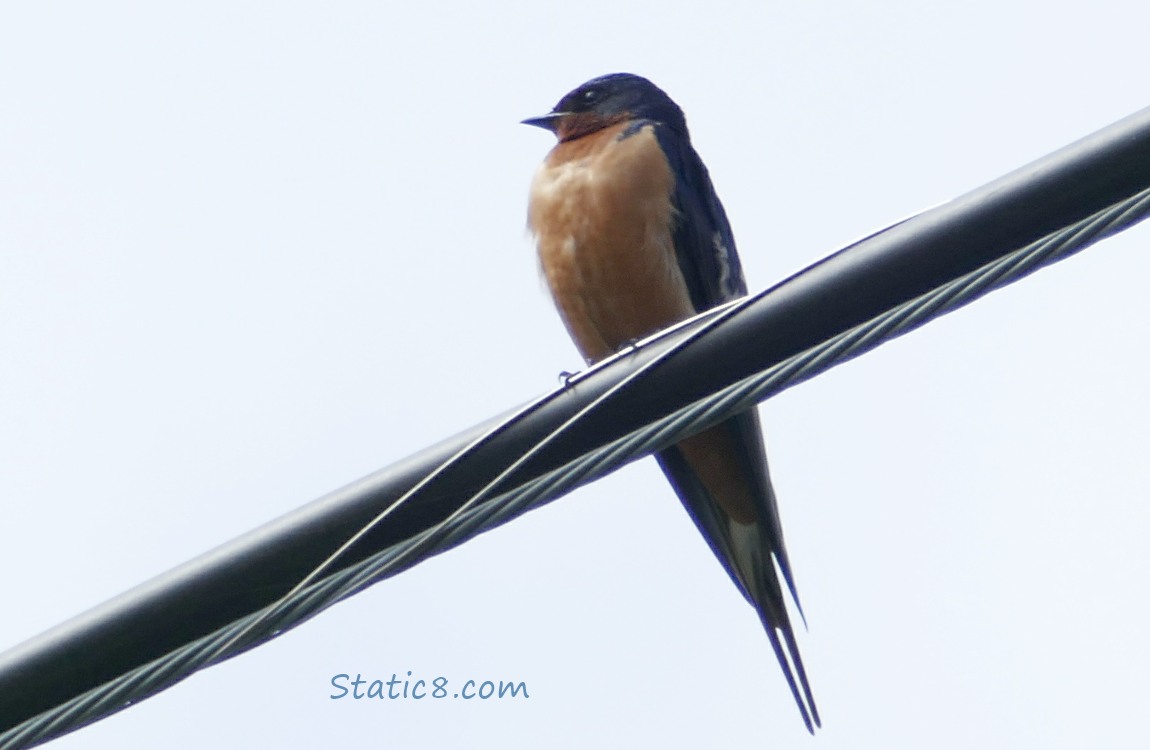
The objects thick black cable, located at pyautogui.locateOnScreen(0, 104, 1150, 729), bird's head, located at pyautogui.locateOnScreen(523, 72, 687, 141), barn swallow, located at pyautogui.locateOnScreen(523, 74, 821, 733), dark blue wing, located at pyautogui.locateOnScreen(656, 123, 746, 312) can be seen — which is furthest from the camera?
bird's head, located at pyautogui.locateOnScreen(523, 72, 687, 141)

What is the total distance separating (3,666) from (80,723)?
0.17 meters

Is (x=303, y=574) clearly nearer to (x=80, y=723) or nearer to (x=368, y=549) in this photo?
(x=368, y=549)

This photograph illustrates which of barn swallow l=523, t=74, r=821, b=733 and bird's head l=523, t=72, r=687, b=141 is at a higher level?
bird's head l=523, t=72, r=687, b=141

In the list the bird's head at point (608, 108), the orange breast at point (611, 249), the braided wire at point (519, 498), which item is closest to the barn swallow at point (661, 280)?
the orange breast at point (611, 249)

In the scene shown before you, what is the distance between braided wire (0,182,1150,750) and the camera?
→ 2729 mm

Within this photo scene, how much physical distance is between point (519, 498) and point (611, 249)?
3079 mm

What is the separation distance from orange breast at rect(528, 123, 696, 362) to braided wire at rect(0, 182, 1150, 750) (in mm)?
2949

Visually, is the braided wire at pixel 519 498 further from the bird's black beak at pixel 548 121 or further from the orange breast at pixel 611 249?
the bird's black beak at pixel 548 121

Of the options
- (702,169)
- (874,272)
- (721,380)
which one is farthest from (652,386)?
(702,169)

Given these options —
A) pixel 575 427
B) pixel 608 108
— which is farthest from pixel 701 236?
pixel 575 427

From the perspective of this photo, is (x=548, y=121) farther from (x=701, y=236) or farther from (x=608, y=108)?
(x=701, y=236)

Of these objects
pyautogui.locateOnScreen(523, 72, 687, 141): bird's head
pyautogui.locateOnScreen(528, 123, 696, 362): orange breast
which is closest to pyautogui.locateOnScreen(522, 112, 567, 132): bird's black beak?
pyautogui.locateOnScreen(523, 72, 687, 141): bird's head

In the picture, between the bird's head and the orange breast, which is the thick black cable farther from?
the bird's head

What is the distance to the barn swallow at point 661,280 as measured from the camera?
5.91m
